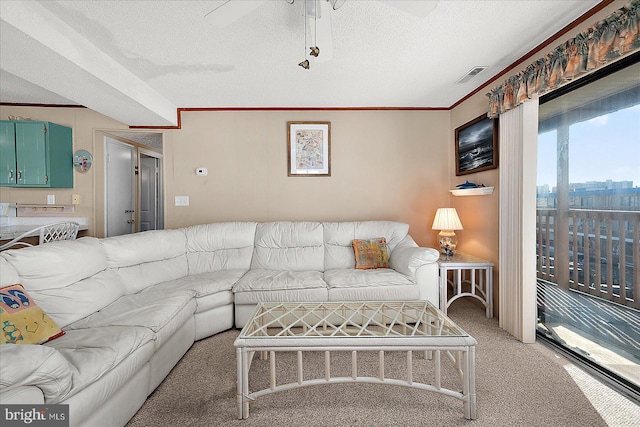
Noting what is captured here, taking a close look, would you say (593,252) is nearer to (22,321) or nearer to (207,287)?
(207,287)

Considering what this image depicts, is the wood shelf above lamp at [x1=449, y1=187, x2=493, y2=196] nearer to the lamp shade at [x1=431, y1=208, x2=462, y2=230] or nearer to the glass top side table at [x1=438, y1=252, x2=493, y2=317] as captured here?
the lamp shade at [x1=431, y1=208, x2=462, y2=230]

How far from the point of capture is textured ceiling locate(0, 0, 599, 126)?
68.5 inches

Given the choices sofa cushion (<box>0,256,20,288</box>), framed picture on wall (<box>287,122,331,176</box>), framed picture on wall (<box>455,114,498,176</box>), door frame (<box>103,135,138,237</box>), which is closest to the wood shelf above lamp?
framed picture on wall (<box>455,114,498,176</box>)

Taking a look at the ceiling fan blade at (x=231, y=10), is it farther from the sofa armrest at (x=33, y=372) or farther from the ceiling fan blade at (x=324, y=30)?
the sofa armrest at (x=33, y=372)

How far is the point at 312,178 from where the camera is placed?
3.64 m

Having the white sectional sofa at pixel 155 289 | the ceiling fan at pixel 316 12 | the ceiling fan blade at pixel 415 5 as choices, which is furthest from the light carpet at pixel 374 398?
the ceiling fan blade at pixel 415 5

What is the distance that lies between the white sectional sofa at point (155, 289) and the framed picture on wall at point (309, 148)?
2.58 ft

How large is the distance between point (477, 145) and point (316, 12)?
229 cm

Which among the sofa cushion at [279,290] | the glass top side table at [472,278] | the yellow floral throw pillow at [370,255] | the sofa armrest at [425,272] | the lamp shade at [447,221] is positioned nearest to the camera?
the sofa cushion at [279,290]

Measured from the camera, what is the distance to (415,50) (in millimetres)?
2229

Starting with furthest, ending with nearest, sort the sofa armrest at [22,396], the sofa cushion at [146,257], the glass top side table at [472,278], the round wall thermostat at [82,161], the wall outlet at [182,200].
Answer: the wall outlet at [182,200] < the round wall thermostat at [82,161] < the glass top side table at [472,278] < the sofa cushion at [146,257] < the sofa armrest at [22,396]

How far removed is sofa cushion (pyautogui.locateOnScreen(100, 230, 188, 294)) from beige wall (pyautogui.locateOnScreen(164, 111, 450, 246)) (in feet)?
2.79

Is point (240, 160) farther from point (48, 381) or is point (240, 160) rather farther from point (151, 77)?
point (48, 381)

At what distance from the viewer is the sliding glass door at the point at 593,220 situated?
5.50 ft
